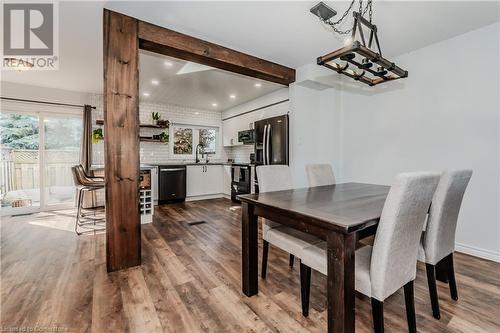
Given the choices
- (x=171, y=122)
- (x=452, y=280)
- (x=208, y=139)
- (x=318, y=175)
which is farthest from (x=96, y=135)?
(x=452, y=280)

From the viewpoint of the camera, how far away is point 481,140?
8.31 feet

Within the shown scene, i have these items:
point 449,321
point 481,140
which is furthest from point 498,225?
point 449,321

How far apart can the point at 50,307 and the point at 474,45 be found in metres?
4.71

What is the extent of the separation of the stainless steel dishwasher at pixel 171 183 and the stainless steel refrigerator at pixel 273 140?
6.32 ft

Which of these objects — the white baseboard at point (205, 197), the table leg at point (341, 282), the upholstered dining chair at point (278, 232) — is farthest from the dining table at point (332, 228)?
the white baseboard at point (205, 197)

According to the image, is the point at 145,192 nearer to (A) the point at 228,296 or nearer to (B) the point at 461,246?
(A) the point at 228,296

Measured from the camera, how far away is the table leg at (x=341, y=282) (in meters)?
1.15

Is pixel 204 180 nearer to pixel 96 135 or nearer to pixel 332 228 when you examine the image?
pixel 96 135

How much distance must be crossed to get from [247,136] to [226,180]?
52.7 inches

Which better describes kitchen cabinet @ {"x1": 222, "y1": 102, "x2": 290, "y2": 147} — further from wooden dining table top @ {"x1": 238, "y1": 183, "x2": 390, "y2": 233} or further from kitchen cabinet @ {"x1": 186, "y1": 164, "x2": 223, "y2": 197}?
wooden dining table top @ {"x1": 238, "y1": 183, "x2": 390, "y2": 233}

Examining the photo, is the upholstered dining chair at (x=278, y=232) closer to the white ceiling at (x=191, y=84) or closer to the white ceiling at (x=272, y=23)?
the white ceiling at (x=272, y=23)

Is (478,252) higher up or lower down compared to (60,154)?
lower down

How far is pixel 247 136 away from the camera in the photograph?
538cm

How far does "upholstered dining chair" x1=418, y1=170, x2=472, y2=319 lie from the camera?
5.07 feet
